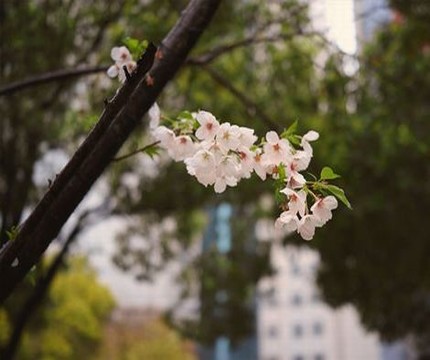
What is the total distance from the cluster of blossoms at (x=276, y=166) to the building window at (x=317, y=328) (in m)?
64.8

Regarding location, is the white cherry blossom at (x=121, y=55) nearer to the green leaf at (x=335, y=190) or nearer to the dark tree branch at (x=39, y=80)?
the dark tree branch at (x=39, y=80)

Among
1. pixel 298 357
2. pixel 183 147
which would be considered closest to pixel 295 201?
pixel 183 147

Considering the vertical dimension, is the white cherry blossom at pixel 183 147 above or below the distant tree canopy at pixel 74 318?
above

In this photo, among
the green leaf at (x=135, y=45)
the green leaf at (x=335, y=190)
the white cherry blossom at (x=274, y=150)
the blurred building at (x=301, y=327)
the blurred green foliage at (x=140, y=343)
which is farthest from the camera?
the blurred building at (x=301, y=327)

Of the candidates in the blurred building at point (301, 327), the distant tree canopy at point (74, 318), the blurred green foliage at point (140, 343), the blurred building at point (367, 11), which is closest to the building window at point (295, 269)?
the blurred building at point (301, 327)

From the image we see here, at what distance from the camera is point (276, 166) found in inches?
101

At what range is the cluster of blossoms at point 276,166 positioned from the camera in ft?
7.98

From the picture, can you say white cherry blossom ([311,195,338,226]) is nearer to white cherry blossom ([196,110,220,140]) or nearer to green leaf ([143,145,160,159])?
white cherry blossom ([196,110,220,140])

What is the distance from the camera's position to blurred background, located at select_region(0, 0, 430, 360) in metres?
7.69

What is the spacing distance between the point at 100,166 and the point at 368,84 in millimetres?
7990

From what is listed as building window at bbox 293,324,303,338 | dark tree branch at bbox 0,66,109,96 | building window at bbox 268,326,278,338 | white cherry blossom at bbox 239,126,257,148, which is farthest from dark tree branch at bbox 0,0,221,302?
building window at bbox 268,326,278,338

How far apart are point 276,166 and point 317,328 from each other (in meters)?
65.1

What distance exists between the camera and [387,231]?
39.1 feet

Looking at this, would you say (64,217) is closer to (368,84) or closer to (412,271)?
(368,84)
